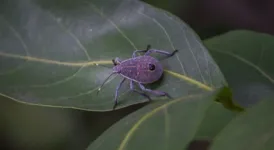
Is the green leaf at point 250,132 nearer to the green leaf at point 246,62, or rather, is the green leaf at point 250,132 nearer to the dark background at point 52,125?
the green leaf at point 246,62

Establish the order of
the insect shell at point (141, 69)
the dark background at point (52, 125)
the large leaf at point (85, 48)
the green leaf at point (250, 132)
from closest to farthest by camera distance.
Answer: the green leaf at point (250, 132), the large leaf at point (85, 48), the insect shell at point (141, 69), the dark background at point (52, 125)

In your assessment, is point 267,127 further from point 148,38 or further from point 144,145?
point 148,38

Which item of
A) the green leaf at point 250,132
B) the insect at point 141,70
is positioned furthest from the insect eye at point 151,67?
the green leaf at point 250,132

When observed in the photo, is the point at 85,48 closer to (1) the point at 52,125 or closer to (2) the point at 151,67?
(2) the point at 151,67

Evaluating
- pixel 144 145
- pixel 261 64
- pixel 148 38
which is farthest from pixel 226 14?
pixel 144 145

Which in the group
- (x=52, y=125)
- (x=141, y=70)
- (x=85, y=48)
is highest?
(x=85, y=48)

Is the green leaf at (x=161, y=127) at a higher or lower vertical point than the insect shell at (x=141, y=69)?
lower

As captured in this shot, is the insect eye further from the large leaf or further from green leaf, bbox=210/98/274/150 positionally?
green leaf, bbox=210/98/274/150

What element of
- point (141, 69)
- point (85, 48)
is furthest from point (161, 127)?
point (141, 69)
